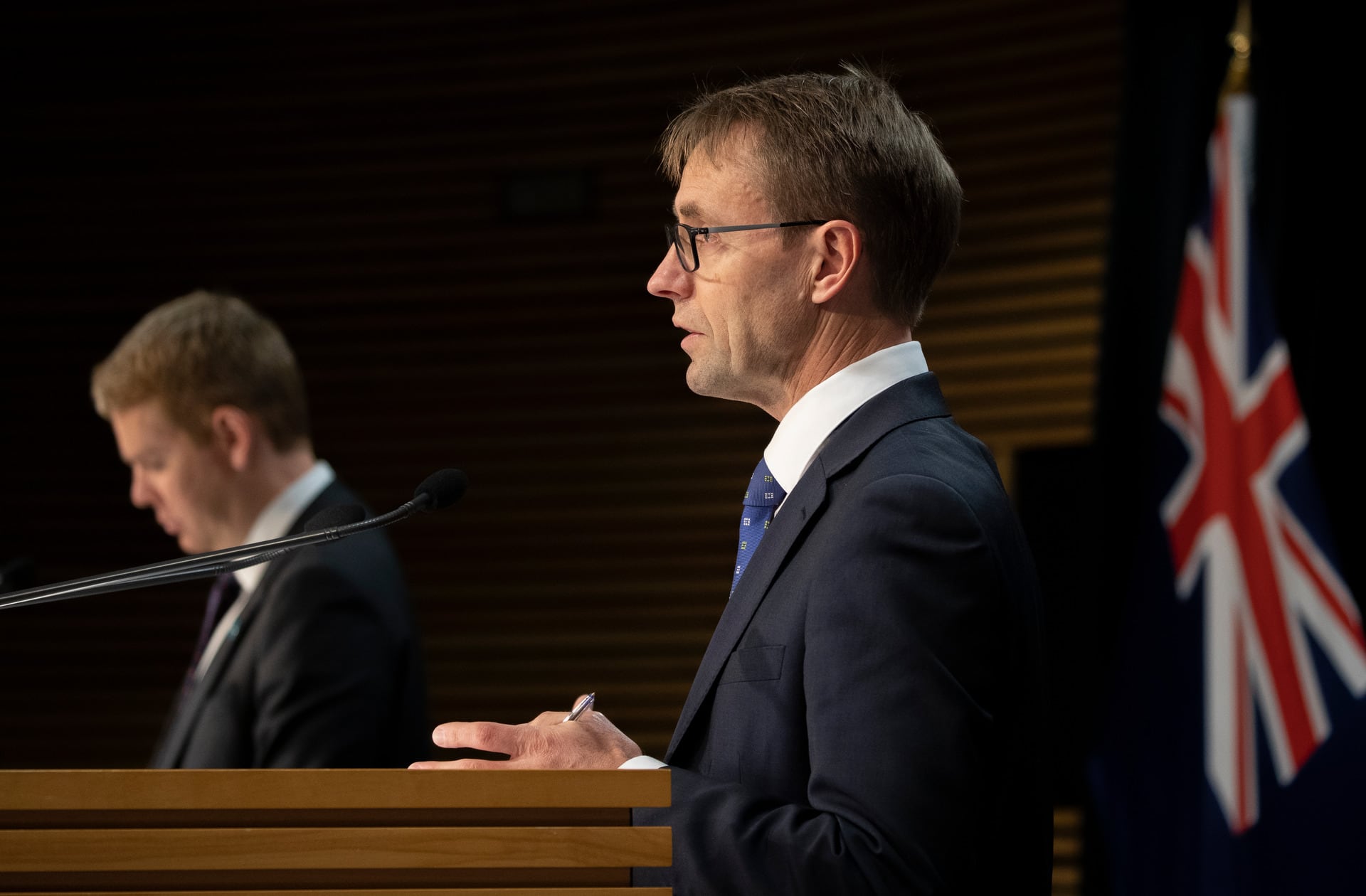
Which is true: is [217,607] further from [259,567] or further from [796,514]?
[796,514]

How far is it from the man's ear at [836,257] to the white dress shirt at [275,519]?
1.76 metres

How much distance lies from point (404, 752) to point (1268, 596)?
6.30 feet

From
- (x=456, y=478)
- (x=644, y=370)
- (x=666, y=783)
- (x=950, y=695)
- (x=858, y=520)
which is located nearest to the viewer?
(x=666, y=783)

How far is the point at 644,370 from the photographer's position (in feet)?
20.1

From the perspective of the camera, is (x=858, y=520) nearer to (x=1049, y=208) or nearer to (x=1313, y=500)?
(x=1313, y=500)

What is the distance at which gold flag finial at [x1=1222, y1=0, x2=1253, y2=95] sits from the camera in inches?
130

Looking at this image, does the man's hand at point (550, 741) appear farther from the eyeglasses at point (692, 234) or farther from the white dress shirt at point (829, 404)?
the eyeglasses at point (692, 234)

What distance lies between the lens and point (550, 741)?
155cm

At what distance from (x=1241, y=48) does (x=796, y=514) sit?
2181mm

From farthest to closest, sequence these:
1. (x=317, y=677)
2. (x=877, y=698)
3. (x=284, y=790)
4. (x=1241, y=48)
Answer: (x=1241, y=48) → (x=317, y=677) → (x=877, y=698) → (x=284, y=790)

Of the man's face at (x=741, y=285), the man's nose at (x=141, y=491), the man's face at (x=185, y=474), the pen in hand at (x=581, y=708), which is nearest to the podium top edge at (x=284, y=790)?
the pen in hand at (x=581, y=708)

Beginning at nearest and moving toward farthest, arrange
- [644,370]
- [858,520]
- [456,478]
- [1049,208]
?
1. [858,520]
2. [456,478]
3. [1049,208]
4. [644,370]

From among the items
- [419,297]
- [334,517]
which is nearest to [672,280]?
[334,517]

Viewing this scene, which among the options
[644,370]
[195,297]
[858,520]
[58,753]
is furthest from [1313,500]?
[58,753]
